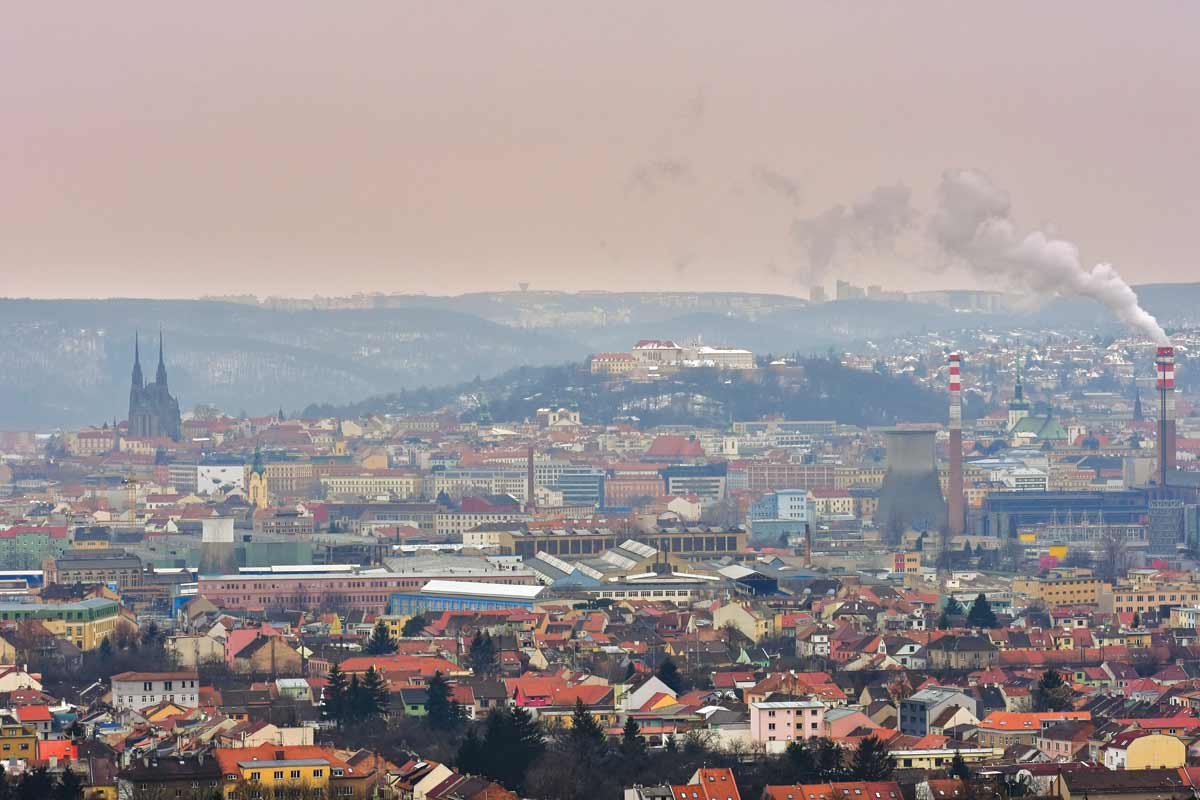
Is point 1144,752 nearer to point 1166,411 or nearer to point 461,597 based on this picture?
point 461,597

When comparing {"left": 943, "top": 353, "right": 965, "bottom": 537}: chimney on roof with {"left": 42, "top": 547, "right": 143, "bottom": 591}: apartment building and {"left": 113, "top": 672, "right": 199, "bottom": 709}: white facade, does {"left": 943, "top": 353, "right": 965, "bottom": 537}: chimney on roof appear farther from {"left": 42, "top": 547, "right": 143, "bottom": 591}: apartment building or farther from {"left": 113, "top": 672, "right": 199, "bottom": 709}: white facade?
{"left": 113, "top": 672, "right": 199, "bottom": 709}: white facade

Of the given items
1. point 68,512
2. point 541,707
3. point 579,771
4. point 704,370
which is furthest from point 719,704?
point 704,370

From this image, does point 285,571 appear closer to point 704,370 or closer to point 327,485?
point 327,485

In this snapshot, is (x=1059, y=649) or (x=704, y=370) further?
(x=704, y=370)

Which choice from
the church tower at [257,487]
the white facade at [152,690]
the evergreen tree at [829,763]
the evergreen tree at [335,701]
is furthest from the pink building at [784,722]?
the church tower at [257,487]

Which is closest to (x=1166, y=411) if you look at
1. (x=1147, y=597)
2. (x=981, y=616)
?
(x=1147, y=597)

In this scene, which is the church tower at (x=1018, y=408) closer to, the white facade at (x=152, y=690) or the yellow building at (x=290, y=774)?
the white facade at (x=152, y=690)
